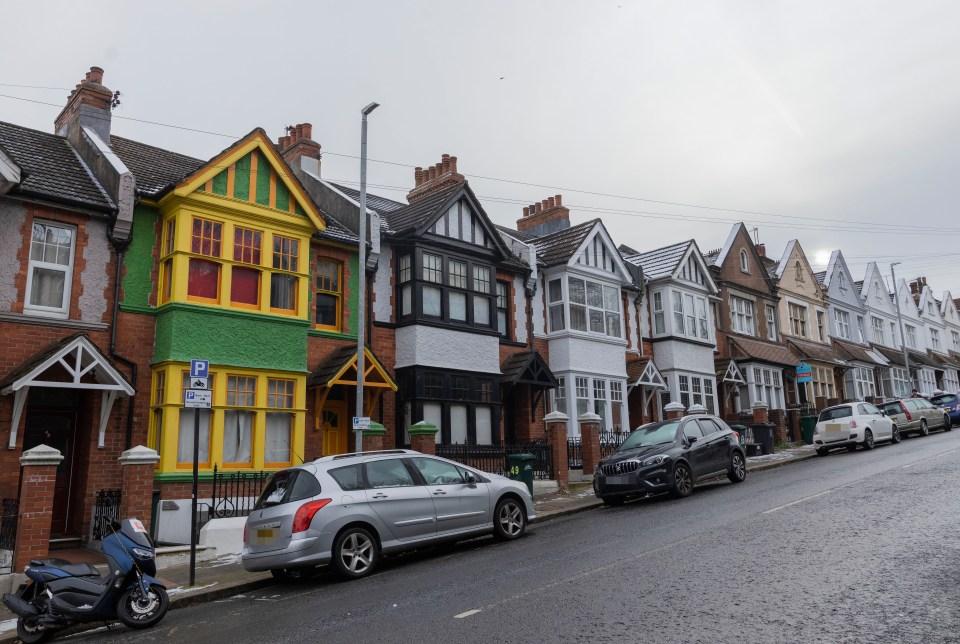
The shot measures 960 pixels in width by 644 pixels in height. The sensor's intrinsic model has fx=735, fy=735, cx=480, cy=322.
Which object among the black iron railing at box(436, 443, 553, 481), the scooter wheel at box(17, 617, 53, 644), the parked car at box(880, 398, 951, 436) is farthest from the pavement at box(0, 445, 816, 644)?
the parked car at box(880, 398, 951, 436)

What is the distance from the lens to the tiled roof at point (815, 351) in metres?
36.4

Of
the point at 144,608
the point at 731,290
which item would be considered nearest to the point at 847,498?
the point at 144,608

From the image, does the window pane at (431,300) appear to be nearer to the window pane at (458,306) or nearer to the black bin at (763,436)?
the window pane at (458,306)

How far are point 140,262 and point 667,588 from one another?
1242 cm

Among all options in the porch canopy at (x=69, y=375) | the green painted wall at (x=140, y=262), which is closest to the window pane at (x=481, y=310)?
the green painted wall at (x=140, y=262)

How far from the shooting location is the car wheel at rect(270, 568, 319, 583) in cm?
1034

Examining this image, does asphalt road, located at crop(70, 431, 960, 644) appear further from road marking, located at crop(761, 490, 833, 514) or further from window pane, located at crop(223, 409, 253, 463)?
window pane, located at crop(223, 409, 253, 463)

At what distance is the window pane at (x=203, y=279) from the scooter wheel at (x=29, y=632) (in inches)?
324

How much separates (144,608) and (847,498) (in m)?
10.8

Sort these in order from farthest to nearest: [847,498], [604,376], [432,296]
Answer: [604,376]
[432,296]
[847,498]

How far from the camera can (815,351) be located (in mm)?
37906

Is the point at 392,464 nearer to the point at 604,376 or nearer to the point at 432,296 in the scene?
the point at 432,296

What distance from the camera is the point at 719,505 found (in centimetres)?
→ 1312

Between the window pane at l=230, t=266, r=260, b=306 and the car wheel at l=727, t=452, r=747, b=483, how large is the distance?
11.3m
